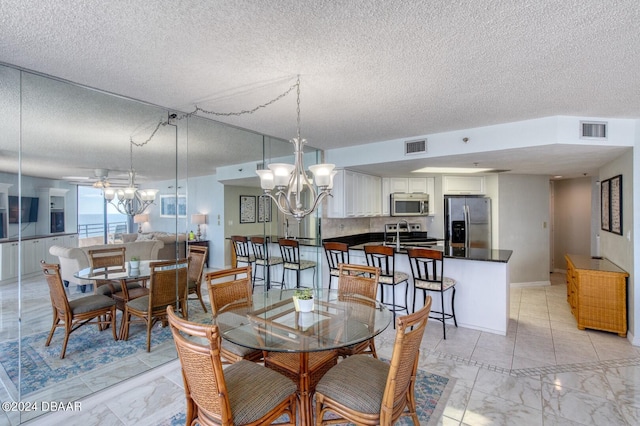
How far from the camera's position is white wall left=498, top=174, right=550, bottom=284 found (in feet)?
18.7

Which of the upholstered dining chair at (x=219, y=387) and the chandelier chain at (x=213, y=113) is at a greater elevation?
the chandelier chain at (x=213, y=113)

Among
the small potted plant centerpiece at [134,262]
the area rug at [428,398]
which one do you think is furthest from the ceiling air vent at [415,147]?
the small potted plant centerpiece at [134,262]

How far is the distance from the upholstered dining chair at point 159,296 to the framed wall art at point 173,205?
1.65ft

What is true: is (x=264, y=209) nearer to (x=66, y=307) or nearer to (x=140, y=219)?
(x=140, y=219)

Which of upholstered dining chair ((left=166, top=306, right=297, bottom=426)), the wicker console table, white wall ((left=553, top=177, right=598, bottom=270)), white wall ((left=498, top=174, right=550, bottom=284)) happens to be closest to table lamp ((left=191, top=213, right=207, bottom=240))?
upholstered dining chair ((left=166, top=306, right=297, bottom=426))

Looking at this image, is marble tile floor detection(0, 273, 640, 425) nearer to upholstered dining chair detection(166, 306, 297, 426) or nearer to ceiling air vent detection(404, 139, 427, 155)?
upholstered dining chair detection(166, 306, 297, 426)

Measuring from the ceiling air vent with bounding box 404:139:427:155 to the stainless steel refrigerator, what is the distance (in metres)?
2.15

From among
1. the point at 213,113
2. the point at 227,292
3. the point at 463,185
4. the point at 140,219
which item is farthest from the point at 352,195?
the point at 140,219

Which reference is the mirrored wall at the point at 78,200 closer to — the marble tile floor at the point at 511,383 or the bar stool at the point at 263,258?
the marble tile floor at the point at 511,383

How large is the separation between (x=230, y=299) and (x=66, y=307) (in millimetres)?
1356

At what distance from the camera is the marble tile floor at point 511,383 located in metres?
2.17

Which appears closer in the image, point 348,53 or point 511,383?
point 348,53

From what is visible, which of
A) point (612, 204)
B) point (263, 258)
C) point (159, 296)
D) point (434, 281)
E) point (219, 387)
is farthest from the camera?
point (263, 258)

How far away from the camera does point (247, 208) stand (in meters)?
4.01
